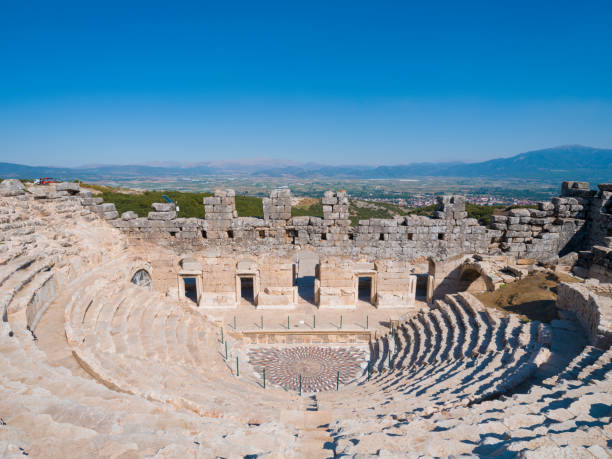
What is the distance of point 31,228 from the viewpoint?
11062 mm

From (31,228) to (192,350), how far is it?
670 centimetres

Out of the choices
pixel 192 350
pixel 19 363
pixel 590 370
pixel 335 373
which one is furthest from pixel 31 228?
pixel 590 370

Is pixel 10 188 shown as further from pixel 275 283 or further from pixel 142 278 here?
pixel 275 283

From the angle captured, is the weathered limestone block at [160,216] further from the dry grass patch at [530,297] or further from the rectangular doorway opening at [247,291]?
the dry grass patch at [530,297]

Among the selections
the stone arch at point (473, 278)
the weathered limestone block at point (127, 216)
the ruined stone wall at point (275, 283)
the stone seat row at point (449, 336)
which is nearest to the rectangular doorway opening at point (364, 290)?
the stone seat row at point (449, 336)

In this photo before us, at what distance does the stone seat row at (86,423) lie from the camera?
3.38 m

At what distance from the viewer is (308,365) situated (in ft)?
37.6

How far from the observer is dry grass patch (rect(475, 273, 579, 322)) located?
9777 millimetres

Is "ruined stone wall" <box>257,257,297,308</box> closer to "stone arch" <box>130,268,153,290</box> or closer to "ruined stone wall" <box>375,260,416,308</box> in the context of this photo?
"ruined stone wall" <box>375,260,416,308</box>

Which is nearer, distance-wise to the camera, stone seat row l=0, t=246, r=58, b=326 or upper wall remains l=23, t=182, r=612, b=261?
stone seat row l=0, t=246, r=58, b=326

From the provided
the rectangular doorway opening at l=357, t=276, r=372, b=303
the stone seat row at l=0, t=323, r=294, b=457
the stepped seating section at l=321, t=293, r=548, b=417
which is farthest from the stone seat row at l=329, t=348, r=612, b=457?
the rectangular doorway opening at l=357, t=276, r=372, b=303

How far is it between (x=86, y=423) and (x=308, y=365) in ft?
27.3

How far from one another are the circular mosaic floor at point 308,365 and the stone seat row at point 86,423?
5.17m

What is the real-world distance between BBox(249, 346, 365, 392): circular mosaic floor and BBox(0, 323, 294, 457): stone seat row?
17.0 ft
